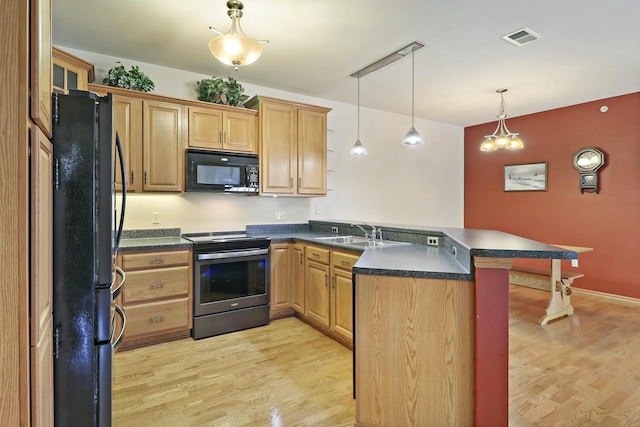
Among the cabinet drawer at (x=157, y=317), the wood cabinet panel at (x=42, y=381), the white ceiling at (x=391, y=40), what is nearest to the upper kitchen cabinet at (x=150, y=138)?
the white ceiling at (x=391, y=40)

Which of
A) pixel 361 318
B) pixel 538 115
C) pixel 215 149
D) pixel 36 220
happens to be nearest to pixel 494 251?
pixel 361 318

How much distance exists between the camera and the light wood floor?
6.53ft

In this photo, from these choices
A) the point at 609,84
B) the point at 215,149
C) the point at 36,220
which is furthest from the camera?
the point at 609,84

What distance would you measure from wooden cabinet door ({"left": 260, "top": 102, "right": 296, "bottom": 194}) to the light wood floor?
61.2 inches

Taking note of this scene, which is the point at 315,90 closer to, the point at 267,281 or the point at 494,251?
the point at 267,281

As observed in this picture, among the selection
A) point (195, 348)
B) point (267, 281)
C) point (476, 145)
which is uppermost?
point (476, 145)

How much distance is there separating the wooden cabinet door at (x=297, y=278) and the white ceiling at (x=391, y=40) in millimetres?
1975

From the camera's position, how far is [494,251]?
1.61 metres

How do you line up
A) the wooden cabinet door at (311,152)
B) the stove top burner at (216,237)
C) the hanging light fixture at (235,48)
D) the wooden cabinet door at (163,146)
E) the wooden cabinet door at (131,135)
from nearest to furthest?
1. the hanging light fixture at (235,48)
2. the wooden cabinet door at (131,135)
3. the wooden cabinet door at (163,146)
4. the stove top burner at (216,237)
5. the wooden cabinet door at (311,152)

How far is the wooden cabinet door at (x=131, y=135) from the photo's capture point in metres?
2.96

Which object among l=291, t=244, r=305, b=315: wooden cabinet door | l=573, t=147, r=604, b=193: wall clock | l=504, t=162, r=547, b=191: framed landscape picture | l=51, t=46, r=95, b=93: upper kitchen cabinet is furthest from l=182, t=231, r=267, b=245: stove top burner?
l=573, t=147, r=604, b=193: wall clock

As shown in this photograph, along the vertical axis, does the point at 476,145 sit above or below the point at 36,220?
above

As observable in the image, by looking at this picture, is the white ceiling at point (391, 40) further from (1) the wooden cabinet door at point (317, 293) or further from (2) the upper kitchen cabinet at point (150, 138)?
(1) the wooden cabinet door at point (317, 293)

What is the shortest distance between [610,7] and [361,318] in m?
2.85
